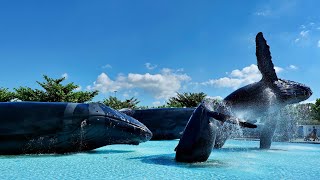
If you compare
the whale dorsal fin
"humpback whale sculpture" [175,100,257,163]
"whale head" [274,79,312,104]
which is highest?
the whale dorsal fin

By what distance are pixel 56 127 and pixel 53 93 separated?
104 ft

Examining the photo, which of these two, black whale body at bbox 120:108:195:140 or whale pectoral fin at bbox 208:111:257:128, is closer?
whale pectoral fin at bbox 208:111:257:128

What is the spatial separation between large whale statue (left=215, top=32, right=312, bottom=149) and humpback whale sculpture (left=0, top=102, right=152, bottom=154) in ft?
13.7

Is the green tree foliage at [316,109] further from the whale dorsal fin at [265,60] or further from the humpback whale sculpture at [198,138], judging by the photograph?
the humpback whale sculpture at [198,138]

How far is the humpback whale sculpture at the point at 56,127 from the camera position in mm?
11055

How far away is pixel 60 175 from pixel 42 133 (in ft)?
14.7

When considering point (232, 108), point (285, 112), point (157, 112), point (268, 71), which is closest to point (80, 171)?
point (232, 108)

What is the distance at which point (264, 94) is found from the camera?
1312cm

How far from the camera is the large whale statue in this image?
511 inches

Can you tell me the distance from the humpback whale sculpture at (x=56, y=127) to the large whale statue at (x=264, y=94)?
4166mm

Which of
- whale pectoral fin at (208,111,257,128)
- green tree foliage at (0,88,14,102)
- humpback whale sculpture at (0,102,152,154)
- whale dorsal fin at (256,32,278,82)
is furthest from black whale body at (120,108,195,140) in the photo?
green tree foliage at (0,88,14,102)

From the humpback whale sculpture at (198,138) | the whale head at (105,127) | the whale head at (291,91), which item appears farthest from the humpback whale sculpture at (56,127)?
the whale head at (291,91)

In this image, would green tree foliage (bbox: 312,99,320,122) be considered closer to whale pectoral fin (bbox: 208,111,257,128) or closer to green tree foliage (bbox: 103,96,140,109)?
green tree foliage (bbox: 103,96,140,109)

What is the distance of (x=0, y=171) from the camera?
7617 mm
